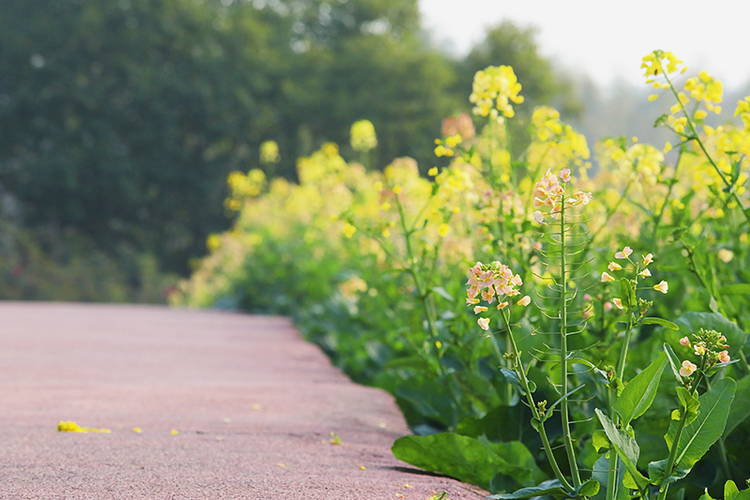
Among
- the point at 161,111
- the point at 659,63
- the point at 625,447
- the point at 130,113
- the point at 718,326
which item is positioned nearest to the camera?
the point at 625,447

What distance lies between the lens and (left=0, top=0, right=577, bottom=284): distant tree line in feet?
65.2

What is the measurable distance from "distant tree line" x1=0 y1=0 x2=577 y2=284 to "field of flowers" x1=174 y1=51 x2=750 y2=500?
1739 centimetres

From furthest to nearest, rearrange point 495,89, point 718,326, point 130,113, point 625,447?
point 130,113 < point 495,89 < point 718,326 < point 625,447

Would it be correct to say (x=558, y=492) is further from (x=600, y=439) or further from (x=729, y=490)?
(x=729, y=490)

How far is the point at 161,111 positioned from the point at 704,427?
20241 mm

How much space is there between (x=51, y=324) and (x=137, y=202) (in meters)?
15.0

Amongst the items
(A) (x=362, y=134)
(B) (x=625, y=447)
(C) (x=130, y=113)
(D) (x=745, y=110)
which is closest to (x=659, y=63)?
(D) (x=745, y=110)

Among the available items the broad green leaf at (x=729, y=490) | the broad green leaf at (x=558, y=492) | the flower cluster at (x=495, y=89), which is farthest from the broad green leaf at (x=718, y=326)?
the flower cluster at (x=495, y=89)

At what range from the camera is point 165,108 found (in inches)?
800

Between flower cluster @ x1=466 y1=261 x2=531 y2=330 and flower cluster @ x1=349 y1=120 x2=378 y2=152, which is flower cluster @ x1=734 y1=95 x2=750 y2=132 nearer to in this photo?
flower cluster @ x1=466 y1=261 x2=531 y2=330

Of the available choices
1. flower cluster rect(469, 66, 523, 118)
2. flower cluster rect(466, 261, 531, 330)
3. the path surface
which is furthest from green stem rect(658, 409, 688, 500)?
flower cluster rect(469, 66, 523, 118)

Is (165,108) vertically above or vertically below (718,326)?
above

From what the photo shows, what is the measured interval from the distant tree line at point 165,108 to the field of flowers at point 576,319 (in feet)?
57.0

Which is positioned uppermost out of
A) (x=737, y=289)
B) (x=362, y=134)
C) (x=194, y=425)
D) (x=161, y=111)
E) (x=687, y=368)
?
(x=161, y=111)
